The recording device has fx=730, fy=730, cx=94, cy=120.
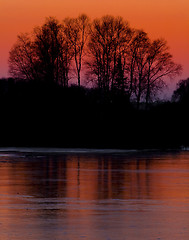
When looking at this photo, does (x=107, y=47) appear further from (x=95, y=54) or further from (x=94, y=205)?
(x=94, y=205)

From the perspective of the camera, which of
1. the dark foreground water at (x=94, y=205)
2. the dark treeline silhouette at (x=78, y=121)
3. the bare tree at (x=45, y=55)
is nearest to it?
the dark foreground water at (x=94, y=205)

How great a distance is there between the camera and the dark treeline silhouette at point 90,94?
203ft

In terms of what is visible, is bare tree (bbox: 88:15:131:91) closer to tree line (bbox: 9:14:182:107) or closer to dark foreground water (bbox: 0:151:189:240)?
tree line (bbox: 9:14:182:107)

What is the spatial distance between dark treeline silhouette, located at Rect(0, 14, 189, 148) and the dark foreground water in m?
33.3

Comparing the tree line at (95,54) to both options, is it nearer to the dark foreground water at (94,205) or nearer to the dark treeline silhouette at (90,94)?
the dark treeline silhouette at (90,94)

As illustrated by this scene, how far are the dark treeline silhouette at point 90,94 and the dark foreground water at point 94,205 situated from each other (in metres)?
33.3

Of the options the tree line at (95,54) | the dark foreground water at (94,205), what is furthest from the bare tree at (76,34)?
the dark foreground water at (94,205)

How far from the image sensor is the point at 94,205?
16.6 meters

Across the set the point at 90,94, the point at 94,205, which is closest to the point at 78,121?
the point at 90,94

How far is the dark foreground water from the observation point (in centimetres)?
1230

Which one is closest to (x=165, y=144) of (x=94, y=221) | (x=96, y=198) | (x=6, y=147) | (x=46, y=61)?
(x=6, y=147)

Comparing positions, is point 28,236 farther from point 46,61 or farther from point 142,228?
point 46,61

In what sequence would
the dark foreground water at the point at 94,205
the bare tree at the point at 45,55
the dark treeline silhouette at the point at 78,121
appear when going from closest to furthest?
1. the dark foreground water at the point at 94,205
2. the dark treeline silhouette at the point at 78,121
3. the bare tree at the point at 45,55

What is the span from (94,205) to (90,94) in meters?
57.9
